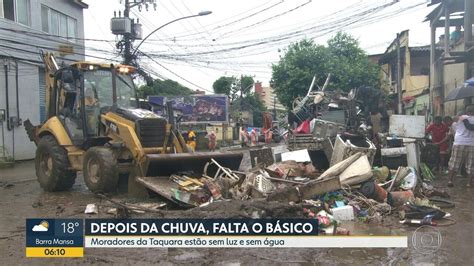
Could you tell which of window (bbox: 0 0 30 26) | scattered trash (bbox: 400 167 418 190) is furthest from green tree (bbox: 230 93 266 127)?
scattered trash (bbox: 400 167 418 190)

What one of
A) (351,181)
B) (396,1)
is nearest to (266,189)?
(351,181)

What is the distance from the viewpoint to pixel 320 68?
28.2 m

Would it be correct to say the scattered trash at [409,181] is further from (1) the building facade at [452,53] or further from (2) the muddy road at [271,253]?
(1) the building facade at [452,53]

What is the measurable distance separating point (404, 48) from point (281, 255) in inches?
1086

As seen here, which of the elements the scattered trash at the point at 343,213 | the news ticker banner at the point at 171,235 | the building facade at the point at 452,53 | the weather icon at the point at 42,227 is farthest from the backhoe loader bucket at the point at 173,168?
the building facade at the point at 452,53

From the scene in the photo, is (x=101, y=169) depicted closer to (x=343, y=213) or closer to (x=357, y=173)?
(x=343, y=213)

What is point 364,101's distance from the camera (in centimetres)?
1424

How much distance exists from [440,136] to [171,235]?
9541 mm

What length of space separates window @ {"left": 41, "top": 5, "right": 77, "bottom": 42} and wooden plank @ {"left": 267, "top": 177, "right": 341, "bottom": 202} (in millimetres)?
17554

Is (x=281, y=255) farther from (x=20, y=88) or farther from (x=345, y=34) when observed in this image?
(x=345, y=34)

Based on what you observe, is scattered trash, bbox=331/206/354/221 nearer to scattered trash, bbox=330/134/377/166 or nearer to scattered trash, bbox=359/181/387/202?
scattered trash, bbox=359/181/387/202

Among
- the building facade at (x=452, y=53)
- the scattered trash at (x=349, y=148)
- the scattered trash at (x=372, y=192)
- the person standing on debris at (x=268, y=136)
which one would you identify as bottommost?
the person standing on debris at (x=268, y=136)

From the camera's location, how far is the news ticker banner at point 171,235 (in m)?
5.18

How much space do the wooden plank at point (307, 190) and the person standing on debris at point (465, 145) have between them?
3904 millimetres
